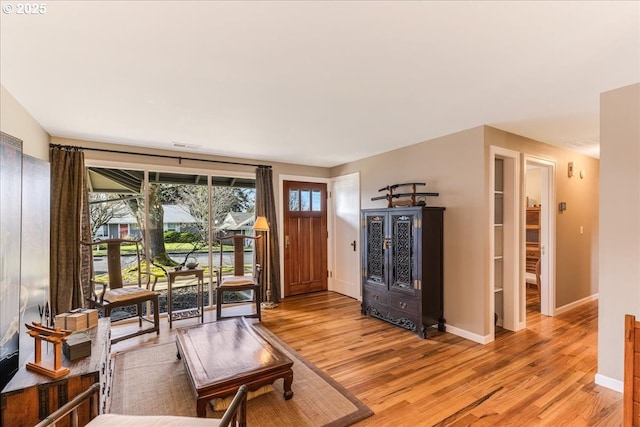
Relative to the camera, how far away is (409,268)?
3.59 meters

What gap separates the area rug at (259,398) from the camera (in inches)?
82.0

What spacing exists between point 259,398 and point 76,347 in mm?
1292

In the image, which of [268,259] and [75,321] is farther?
[268,259]

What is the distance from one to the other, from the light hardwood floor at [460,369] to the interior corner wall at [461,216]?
13.0 inches

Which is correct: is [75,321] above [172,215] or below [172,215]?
below

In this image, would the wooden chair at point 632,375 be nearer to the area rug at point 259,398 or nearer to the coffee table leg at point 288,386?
the area rug at point 259,398

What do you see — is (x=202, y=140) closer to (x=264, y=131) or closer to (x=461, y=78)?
(x=264, y=131)

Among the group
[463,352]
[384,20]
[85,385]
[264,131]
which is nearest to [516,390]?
[463,352]

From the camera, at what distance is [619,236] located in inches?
91.4

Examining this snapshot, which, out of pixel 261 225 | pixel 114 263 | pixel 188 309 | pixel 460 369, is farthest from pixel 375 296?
pixel 114 263

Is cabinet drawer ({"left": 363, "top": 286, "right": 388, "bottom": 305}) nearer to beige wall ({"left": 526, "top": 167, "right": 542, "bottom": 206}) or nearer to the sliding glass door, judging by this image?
the sliding glass door

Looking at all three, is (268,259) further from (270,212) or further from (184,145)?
(184,145)

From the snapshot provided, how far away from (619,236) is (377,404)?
2284 mm

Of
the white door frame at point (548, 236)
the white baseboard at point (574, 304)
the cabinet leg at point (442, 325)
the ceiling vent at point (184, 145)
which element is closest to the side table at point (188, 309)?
the ceiling vent at point (184, 145)
